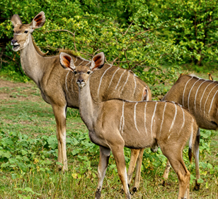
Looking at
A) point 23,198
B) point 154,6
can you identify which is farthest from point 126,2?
point 23,198

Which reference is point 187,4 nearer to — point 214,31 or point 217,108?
point 214,31

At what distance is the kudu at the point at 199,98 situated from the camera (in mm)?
4191

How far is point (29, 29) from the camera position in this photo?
459 cm

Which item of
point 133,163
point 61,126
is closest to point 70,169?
point 61,126

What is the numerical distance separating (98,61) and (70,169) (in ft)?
4.61

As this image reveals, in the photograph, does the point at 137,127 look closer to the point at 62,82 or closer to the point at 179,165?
the point at 179,165

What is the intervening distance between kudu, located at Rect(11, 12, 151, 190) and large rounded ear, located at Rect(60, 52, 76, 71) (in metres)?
0.82

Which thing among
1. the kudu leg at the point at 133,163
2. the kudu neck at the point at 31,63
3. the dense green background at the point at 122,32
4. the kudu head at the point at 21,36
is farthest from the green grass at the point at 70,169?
the dense green background at the point at 122,32

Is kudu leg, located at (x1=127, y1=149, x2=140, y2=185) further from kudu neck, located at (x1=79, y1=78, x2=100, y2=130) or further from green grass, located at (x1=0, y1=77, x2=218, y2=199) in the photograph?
kudu neck, located at (x1=79, y1=78, x2=100, y2=130)

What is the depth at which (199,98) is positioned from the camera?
4332 mm

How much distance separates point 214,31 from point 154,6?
2.17 metres

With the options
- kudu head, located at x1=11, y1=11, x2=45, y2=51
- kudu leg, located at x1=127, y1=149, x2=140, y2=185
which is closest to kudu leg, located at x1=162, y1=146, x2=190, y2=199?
Answer: kudu leg, located at x1=127, y1=149, x2=140, y2=185

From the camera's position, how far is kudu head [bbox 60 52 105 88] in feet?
10.5

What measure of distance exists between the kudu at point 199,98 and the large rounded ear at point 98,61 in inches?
55.1
